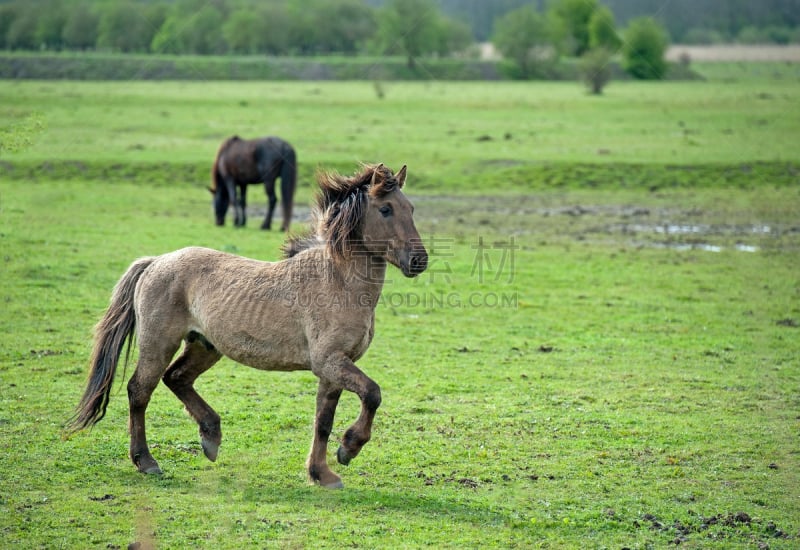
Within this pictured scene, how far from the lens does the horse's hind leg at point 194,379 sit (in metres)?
6.96

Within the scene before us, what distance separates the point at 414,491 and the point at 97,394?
104 inches

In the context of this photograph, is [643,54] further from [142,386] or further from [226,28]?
[142,386]

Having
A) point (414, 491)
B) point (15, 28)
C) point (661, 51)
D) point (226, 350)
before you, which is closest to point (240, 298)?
point (226, 350)

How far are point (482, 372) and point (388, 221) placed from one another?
375cm

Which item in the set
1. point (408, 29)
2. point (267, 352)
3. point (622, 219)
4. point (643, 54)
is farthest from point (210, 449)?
point (408, 29)

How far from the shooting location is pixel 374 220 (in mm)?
6633

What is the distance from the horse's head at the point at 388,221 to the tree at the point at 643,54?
69230 millimetres

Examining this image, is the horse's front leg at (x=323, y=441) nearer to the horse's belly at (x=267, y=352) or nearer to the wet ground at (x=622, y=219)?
the horse's belly at (x=267, y=352)

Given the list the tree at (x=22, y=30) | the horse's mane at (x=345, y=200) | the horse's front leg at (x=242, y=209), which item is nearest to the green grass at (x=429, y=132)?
the tree at (x=22, y=30)

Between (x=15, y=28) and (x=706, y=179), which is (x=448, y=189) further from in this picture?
(x=15, y=28)

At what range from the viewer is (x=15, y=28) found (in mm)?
38219

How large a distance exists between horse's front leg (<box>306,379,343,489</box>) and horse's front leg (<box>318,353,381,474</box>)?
0.22m

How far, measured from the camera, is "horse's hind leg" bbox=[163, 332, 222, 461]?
6957 mm

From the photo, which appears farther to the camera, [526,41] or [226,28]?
[526,41]
